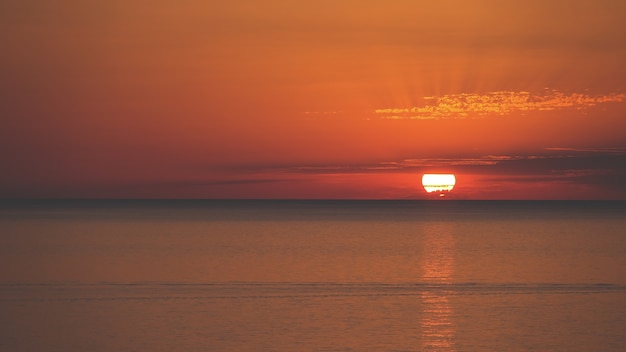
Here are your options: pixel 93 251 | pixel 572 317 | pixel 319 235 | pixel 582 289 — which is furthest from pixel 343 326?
pixel 319 235

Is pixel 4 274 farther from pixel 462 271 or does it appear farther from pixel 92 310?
pixel 462 271

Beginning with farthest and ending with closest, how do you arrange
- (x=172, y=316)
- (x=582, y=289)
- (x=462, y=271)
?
(x=462, y=271) → (x=582, y=289) → (x=172, y=316)

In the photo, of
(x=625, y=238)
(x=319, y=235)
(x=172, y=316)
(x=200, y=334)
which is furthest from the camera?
(x=319, y=235)

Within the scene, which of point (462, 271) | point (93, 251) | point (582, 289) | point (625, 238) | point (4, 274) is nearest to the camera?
point (582, 289)

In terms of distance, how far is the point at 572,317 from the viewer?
28.6 metres

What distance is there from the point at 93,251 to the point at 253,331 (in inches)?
1341

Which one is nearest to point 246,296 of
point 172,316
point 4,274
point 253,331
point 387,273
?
point 172,316

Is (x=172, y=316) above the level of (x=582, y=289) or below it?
below

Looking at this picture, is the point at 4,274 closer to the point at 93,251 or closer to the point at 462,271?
the point at 93,251

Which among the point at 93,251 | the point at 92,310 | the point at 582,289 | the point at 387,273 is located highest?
the point at 93,251

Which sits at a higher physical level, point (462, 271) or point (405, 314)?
point (462, 271)

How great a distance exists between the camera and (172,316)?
93.3 ft

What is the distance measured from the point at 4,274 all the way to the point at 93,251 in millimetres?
16691

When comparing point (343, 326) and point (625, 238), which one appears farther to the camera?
point (625, 238)
